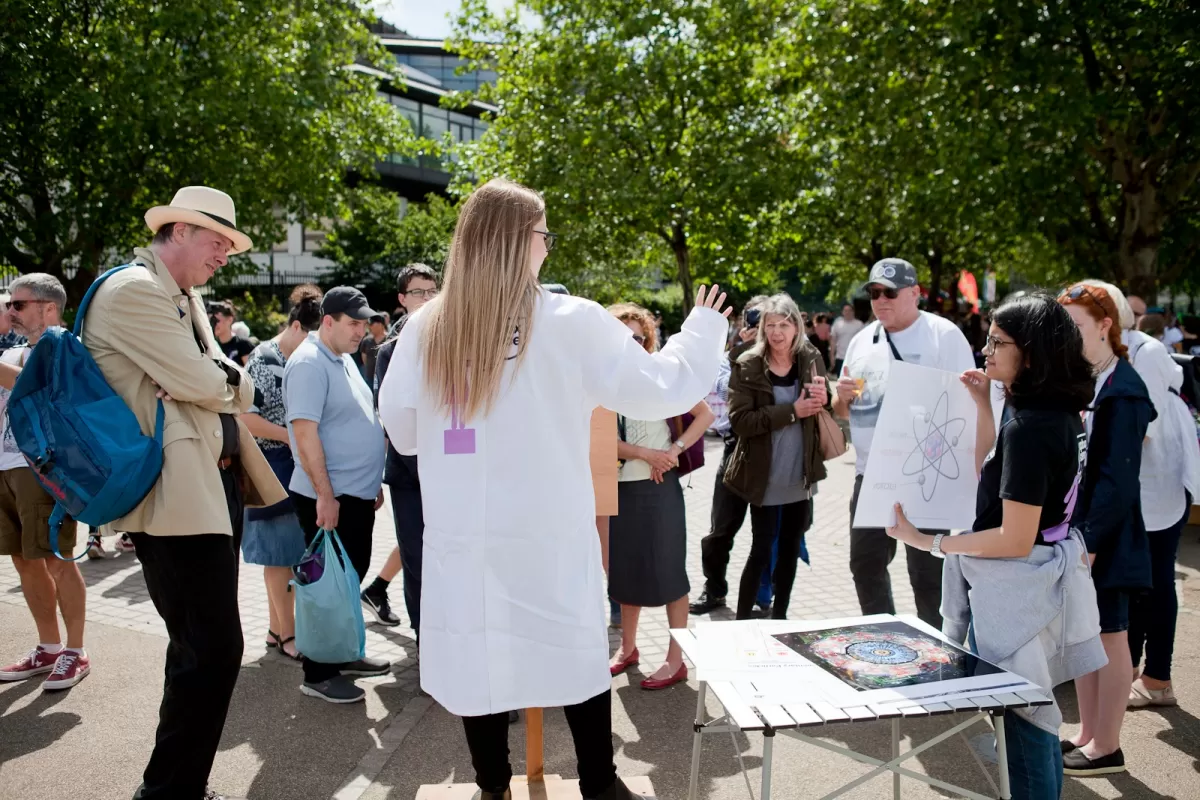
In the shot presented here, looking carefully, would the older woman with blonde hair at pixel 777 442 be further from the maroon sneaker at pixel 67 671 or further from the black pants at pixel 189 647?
the maroon sneaker at pixel 67 671

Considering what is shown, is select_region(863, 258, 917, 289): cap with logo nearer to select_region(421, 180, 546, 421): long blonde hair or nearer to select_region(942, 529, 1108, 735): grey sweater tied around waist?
select_region(942, 529, 1108, 735): grey sweater tied around waist

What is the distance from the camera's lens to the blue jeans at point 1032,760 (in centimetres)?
267

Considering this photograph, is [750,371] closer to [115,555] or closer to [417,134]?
[115,555]

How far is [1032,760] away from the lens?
2.68 meters

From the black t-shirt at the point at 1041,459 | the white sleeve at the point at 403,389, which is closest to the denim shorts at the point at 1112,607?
the black t-shirt at the point at 1041,459

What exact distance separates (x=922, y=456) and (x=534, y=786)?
1755 millimetres

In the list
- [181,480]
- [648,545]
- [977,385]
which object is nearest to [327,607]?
[181,480]

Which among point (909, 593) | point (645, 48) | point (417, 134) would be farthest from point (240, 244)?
point (417, 134)

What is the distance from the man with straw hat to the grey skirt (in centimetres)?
196

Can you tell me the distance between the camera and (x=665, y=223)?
18656 mm

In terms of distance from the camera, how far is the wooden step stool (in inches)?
110

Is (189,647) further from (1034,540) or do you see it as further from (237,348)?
(237,348)

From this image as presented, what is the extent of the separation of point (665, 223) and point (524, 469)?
16.8 metres

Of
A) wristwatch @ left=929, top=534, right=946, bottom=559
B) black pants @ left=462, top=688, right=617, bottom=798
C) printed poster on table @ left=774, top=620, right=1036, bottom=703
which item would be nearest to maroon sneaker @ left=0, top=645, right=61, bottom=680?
black pants @ left=462, top=688, right=617, bottom=798
